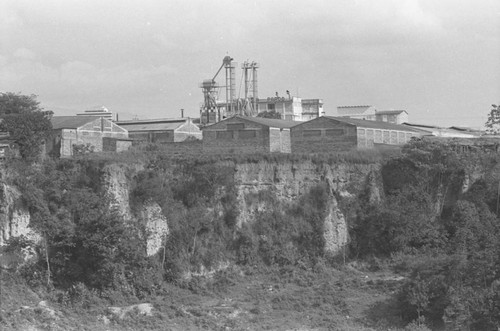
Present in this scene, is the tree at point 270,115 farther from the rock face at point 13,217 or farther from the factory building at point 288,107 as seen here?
the rock face at point 13,217

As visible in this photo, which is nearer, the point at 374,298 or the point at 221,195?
the point at 374,298

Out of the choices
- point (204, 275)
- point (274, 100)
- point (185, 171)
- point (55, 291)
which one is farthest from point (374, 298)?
point (274, 100)

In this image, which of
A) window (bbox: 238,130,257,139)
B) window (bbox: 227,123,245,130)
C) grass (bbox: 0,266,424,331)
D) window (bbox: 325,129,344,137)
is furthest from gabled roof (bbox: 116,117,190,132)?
grass (bbox: 0,266,424,331)

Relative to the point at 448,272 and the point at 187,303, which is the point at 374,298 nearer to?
the point at 448,272

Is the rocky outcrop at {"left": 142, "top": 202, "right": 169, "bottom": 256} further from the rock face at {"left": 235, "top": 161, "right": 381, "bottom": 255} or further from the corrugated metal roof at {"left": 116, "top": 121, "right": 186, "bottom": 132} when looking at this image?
the corrugated metal roof at {"left": 116, "top": 121, "right": 186, "bottom": 132}

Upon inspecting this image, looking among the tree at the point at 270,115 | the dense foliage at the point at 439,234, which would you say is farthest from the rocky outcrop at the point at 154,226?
the tree at the point at 270,115

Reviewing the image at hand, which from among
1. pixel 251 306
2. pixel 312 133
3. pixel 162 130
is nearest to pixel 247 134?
pixel 312 133
